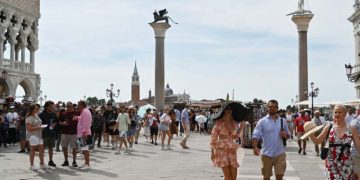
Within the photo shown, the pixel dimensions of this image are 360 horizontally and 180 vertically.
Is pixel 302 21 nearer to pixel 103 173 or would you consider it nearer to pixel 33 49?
pixel 33 49

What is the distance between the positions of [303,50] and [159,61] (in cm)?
1203

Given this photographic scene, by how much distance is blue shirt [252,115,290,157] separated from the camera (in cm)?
788

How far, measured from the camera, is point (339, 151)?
6.45 m

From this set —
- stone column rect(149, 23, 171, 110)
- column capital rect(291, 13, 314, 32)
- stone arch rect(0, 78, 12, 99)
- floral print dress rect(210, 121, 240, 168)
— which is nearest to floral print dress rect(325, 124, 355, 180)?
floral print dress rect(210, 121, 240, 168)

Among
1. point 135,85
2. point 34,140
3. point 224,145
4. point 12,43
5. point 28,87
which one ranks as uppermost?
point 135,85

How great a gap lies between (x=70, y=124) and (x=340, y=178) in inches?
306

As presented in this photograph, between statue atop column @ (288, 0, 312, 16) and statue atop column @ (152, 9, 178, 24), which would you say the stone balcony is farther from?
statue atop column @ (288, 0, 312, 16)

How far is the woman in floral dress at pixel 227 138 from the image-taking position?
7828 millimetres

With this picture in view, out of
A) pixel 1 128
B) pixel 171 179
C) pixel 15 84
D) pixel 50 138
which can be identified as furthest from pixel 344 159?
pixel 15 84

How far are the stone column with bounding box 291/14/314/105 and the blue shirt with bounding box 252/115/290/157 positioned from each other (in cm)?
3894

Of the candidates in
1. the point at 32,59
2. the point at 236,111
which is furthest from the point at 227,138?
the point at 32,59

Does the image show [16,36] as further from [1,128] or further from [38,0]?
[1,128]

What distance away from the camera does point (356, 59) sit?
61188mm

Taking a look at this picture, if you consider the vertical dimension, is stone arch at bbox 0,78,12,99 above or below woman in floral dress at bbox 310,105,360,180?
Answer: above
